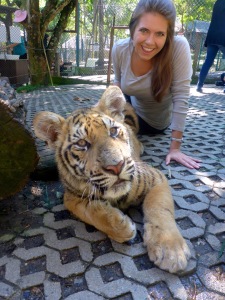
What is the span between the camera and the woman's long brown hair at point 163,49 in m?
2.52

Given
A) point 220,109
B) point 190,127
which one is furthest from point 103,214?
point 220,109

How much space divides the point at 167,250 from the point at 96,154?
2.26ft

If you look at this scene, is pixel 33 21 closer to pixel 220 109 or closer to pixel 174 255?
pixel 220 109

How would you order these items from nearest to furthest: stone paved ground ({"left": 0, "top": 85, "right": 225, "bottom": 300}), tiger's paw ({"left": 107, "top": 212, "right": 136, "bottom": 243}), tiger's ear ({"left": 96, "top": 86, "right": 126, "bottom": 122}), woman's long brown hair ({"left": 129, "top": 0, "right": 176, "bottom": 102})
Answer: stone paved ground ({"left": 0, "top": 85, "right": 225, "bottom": 300}) < tiger's paw ({"left": 107, "top": 212, "right": 136, "bottom": 243}) < tiger's ear ({"left": 96, "top": 86, "right": 126, "bottom": 122}) < woman's long brown hair ({"left": 129, "top": 0, "right": 176, "bottom": 102})

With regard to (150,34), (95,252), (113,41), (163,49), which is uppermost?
(113,41)

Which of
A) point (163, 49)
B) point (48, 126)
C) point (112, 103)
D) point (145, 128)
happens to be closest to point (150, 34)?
point (163, 49)

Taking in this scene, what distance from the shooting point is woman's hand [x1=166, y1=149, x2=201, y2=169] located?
113 inches

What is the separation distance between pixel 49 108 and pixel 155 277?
14.5 feet

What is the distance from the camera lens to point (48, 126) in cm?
203

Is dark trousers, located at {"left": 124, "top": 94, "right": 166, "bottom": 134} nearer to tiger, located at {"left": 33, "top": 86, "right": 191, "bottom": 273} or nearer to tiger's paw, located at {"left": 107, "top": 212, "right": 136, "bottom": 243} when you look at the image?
tiger, located at {"left": 33, "top": 86, "right": 191, "bottom": 273}

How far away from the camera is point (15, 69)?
29.5 ft

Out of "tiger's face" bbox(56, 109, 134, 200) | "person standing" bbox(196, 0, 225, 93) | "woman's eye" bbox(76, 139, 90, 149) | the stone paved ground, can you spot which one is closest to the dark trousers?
the stone paved ground

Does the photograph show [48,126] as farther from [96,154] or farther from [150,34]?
[150,34]

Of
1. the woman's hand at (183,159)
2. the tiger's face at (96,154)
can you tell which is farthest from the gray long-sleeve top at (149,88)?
the tiger's face at (96,154)
